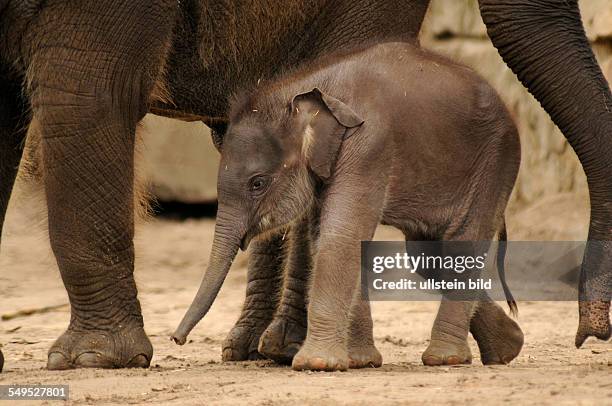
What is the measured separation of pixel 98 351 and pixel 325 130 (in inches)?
52.7

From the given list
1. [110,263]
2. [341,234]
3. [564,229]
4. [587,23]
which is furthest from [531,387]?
[587,23]

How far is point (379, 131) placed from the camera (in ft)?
21.5

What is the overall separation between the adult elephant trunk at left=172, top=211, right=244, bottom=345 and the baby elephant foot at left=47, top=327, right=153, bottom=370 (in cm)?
56

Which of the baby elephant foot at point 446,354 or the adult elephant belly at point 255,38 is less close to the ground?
the adult elephant belly at point 255,38

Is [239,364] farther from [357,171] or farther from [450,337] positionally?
[357,171]

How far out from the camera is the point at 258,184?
661 centimetres

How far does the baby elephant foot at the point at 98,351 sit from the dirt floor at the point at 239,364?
12cm

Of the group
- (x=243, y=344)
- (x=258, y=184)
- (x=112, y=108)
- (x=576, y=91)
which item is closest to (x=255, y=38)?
(x=112, y=108)

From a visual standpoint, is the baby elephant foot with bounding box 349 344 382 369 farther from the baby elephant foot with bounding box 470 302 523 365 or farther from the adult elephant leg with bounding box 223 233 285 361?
Answer: the adult elephant leg with bounding box 223 233 285 361

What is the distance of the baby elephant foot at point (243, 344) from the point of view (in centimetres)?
755

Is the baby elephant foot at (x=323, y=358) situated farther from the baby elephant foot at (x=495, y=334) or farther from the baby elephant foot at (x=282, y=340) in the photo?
the baby elephant foot at (x=495, y=334)

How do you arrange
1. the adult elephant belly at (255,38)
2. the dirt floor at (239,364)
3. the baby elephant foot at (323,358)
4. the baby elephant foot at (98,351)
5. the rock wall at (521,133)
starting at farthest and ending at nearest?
the rock wall at (521,133) → the adult elephant belly at (255,38) → the baby elephant foot at (98,351) → the baby elephant foot at (323,358) → the dirt floor at (239,364)

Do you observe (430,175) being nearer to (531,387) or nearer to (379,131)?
(379,131)

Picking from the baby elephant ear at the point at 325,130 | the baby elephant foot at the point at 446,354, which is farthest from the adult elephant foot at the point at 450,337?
the baby elephant ear at the point at 325,130
